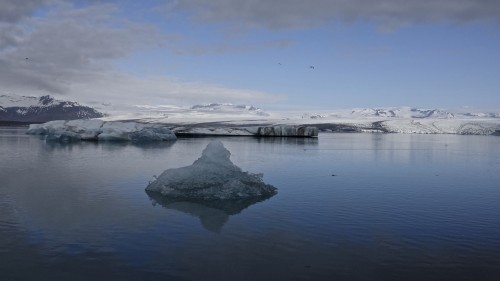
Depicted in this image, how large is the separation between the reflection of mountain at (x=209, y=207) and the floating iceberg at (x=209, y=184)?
242 millimetres

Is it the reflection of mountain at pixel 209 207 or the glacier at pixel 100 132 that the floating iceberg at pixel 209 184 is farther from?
the glacier at pixel 100 132

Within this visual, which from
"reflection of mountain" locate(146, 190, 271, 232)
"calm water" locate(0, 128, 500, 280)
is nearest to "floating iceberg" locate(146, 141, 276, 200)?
"reflection of mountain" locate(146, 190, 271, 232)

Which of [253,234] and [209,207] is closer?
[253,234]

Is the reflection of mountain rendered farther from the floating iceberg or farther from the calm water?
the floating iceberg

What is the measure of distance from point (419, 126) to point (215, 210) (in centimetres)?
11000

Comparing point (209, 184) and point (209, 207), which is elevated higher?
point (209, 184)

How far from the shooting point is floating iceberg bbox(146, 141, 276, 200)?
10742 mm

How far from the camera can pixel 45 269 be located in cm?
571

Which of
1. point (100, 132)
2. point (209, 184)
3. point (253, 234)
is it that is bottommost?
point (253, 234)

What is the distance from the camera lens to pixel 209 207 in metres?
9.79

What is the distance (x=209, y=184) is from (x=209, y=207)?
1.22m

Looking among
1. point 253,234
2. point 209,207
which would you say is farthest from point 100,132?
point 253,234

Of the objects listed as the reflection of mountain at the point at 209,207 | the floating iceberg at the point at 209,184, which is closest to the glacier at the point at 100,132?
the floating iceberg at the point at 209,184

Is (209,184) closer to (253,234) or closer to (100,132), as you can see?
(253,234)
